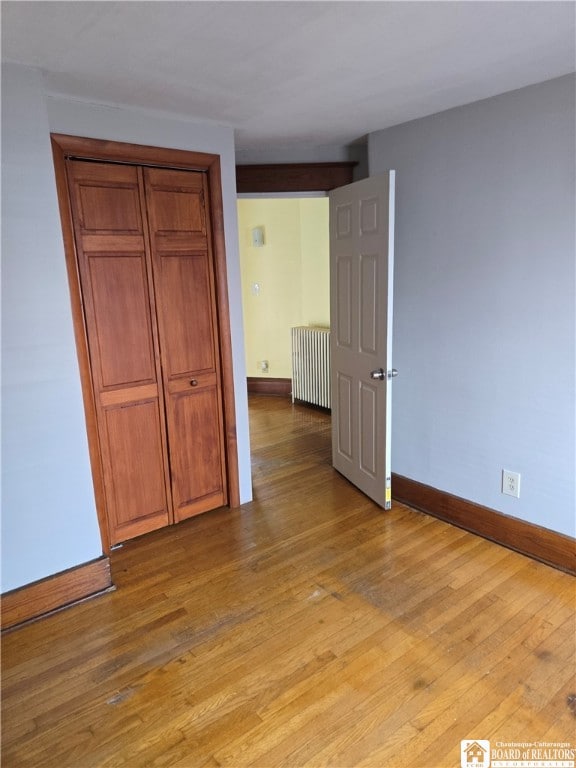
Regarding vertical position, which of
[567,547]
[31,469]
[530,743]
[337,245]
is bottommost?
[530,743]

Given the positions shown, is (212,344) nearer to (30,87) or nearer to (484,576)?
(30,87)

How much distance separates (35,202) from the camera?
2100 mm

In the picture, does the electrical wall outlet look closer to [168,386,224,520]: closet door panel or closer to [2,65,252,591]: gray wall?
[168,386,224,520]: closet door panel

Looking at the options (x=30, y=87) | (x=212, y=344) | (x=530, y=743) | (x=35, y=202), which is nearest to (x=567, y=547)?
(x=530, y=743)

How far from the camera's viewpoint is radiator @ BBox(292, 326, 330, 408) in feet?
16.9

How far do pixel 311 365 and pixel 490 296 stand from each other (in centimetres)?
277

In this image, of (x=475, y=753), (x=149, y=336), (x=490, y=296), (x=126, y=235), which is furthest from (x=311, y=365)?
(x=475, y=753)

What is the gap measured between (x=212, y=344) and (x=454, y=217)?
1.54 meters

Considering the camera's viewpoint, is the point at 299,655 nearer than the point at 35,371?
Yes

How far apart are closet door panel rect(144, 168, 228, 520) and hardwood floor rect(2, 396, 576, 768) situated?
353 mm

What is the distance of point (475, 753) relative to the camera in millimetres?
1608

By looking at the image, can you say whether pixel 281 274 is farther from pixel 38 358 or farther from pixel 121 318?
pixel 38 358

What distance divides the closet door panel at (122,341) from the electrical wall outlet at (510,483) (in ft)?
6.18

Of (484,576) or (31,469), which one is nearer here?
(31,469)
